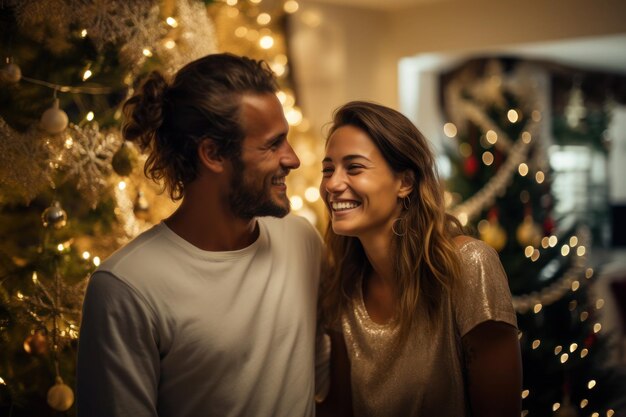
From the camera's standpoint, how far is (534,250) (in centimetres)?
359

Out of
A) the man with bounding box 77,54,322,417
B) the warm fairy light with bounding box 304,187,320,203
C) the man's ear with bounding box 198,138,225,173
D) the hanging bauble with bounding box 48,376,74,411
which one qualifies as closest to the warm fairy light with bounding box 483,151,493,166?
the warm fairy light with bounding box 304,187,320,203

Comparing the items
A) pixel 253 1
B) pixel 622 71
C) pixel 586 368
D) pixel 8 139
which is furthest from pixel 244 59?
pixel 622 71

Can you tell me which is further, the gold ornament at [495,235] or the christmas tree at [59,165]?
the gold ornament at [495,235]

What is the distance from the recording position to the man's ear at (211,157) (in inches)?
75.1

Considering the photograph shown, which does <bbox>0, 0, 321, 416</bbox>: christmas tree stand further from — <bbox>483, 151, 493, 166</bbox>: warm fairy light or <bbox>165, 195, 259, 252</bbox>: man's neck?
<bbox>483, 151, 493, 166</bbox>: warm fairy light

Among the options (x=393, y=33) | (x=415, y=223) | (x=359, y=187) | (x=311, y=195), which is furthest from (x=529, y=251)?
(x=393, y=33)

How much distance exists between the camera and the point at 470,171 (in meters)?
4.20

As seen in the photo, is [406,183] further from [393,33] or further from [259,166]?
[393,33]

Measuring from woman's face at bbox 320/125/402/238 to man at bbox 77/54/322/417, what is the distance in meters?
0.17

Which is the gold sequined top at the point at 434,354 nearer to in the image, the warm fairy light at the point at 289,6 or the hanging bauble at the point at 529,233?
the hanging bauble at the point at 529,233

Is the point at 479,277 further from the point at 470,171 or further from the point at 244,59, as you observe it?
the point at 470,171

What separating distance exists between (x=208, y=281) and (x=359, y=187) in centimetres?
52

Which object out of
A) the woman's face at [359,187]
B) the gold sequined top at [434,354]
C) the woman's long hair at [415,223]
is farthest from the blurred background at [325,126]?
the gold sequined top at [434,354]

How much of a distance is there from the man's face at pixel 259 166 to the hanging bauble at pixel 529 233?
221 cm
